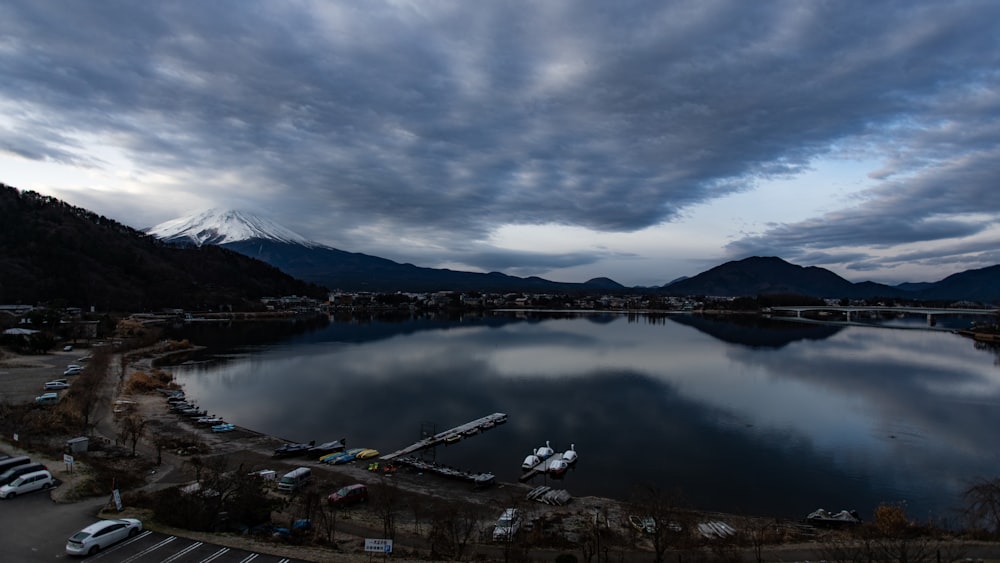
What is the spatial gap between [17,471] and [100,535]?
331 cm

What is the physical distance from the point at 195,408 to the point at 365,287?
128 metres

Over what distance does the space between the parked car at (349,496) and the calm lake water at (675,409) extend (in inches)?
127

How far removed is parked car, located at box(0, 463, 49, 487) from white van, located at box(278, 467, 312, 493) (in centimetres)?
332

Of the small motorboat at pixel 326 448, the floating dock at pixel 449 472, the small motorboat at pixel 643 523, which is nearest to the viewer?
the small motorboat at pixel 643 523

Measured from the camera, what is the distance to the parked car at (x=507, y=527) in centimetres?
676

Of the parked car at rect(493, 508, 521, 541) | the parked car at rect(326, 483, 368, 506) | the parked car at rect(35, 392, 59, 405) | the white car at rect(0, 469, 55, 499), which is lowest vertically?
the parked car at rect(326, 483, 368, 506)

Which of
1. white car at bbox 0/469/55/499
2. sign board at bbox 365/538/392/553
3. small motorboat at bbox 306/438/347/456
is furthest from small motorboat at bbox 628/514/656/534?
white car at bbox 0/469/55/499

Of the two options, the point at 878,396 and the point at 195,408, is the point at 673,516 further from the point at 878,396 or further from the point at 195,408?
the point at 878,396

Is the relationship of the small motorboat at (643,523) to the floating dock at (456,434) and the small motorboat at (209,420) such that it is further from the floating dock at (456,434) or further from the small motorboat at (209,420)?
the small motorboat at (209,420)

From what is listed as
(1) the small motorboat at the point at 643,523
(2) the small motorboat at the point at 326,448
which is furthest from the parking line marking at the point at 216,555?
(2) the small motorboat at the point at 326,448

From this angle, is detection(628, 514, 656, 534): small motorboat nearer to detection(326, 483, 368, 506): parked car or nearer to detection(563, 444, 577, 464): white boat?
detection(563, 444, 577, 464): white boat

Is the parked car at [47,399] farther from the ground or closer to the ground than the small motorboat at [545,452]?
farther from the ground

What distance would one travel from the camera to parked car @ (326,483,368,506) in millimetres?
8352

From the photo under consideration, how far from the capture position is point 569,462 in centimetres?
1152
